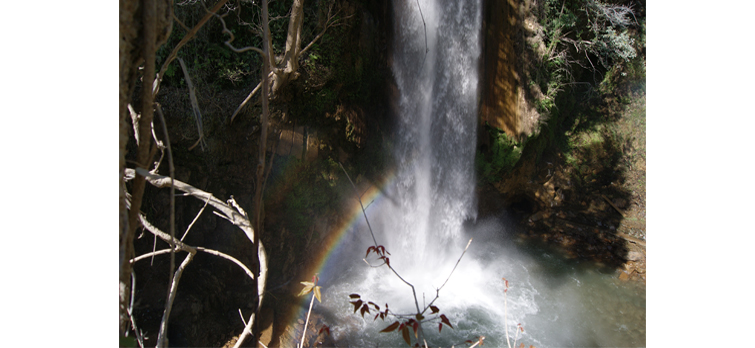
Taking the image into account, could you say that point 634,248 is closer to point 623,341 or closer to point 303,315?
point 623,341

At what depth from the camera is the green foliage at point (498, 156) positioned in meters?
6.29

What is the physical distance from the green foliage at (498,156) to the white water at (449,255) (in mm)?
243

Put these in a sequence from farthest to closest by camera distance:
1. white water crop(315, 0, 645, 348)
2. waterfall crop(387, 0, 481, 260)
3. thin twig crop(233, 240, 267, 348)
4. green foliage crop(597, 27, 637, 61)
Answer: green foliage crop(597, 27, 637, 61) < waterfall crop(387, 0, 481, 260) < white water crop(315, 0, 645, 348) < thin twig crop(233, 240, 267, 348)

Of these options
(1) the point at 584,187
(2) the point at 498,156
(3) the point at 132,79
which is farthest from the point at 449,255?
(3) the point at 132,79

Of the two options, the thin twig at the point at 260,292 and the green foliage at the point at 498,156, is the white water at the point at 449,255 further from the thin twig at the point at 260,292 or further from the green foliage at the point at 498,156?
the thin twig at the point at 260,292

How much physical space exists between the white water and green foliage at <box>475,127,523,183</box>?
243 mm

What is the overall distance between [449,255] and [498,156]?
6.56 ft

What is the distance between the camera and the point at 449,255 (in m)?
6.70

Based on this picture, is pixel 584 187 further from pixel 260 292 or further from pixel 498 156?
pixel 260 292

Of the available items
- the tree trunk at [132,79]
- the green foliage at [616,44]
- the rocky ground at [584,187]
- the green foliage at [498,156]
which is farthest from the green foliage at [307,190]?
the green foliage at [616,44]

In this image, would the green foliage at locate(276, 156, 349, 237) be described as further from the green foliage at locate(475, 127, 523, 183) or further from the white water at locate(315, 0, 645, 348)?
the green foliage at locate(475, 127, 523, 183)

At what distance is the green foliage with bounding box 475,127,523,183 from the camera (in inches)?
247

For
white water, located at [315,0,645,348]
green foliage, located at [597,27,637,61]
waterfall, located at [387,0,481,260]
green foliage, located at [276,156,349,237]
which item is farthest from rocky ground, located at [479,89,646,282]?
green foliage, located at [276,156,349,237]

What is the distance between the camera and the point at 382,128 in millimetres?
6055
